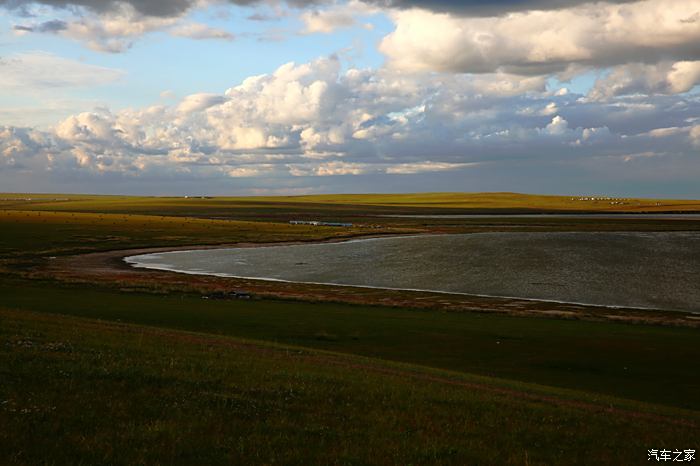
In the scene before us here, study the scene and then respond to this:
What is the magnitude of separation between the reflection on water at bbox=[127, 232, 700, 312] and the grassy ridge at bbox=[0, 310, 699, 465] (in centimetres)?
5139

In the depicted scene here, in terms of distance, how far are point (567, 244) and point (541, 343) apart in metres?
92.3

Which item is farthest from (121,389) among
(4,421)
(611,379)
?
(611,379)

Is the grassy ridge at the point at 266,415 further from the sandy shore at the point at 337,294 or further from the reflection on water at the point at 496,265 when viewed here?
the reflection on water at the point at 496,265

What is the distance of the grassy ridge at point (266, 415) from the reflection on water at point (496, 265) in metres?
51.4

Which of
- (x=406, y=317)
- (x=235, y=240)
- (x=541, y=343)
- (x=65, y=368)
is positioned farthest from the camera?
(x=235, y=240)

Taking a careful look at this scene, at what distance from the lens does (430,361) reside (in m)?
33.8

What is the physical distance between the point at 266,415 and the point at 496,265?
279ft

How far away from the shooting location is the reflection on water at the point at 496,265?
74812 millimetres

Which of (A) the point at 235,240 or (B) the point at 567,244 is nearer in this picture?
(B) the point at 567,244

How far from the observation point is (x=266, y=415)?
14.9 m

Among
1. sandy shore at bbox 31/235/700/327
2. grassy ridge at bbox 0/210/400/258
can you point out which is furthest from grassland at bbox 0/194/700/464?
grassy ridge at bbox 0/210/400/258

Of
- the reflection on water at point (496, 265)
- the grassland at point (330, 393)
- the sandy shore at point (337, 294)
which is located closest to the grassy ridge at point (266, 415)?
the grassland at point (330, 393)

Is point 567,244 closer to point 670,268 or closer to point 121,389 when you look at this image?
point 670,268

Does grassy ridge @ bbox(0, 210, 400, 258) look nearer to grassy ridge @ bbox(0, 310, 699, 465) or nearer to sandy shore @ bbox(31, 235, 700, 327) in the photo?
sandy shore @ bbox(31, 235, 700, 327)
